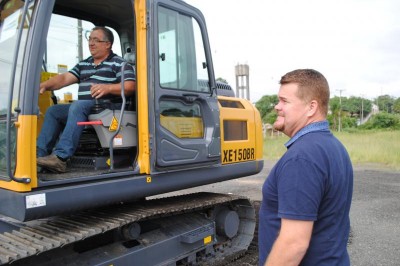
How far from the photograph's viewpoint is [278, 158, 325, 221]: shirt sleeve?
5.56 ft

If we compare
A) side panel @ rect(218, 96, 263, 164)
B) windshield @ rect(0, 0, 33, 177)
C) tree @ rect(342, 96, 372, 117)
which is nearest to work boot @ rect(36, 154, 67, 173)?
windshield @ rect(0, 0, 33, 177)

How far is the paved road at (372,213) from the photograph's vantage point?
5.07 m

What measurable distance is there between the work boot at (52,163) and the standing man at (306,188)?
6.01 feet

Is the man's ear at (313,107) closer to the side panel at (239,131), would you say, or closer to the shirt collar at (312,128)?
the shirt collar at (312,128)

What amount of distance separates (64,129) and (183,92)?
1.12 meters

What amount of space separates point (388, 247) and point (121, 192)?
13.0 feet

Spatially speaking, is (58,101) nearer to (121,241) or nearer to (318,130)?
(121,241)

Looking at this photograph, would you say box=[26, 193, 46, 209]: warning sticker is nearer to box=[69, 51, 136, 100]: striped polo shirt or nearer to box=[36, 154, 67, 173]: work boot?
box=[36, 154, 67, 173]: work boot

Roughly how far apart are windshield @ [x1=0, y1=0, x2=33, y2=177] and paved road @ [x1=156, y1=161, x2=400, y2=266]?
13.4 ft

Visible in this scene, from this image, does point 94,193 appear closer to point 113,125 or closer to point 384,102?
point 113,125

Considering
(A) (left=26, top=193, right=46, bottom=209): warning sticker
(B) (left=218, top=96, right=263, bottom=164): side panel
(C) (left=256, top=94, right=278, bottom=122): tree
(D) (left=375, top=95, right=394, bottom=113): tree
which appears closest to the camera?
(A) (left=26, top=193, right=46, bottom=209): warning sticker

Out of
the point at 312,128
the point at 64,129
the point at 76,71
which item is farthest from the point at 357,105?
the point at 312,128

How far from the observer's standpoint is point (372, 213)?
7.22m

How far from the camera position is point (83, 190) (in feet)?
9.58
